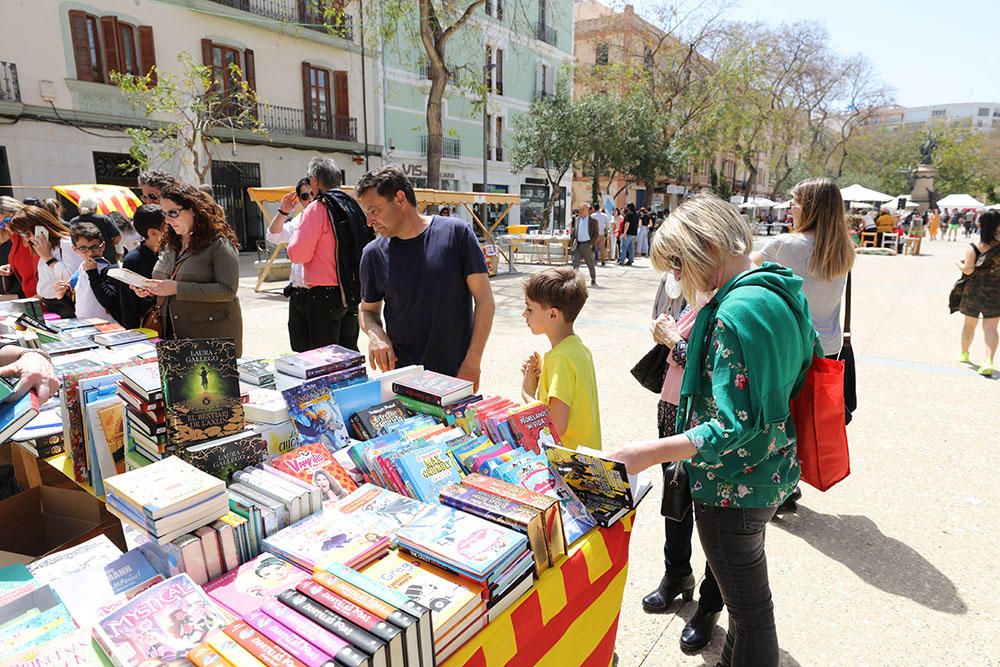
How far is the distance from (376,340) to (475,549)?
1770 millimetres

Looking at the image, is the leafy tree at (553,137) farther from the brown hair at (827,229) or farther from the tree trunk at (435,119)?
the brown hair at (827,229)

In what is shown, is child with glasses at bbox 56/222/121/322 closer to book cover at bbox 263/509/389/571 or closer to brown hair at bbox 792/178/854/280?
book cover at bbox 263/509/389/571

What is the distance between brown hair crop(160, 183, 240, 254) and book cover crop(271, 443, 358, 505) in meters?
2.16

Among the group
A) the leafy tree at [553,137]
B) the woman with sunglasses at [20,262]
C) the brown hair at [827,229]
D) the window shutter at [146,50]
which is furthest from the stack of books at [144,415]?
the leafy tree at [553,137]

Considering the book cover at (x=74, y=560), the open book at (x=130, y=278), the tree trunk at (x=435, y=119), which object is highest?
the tree trunk at (x=435, y=119)

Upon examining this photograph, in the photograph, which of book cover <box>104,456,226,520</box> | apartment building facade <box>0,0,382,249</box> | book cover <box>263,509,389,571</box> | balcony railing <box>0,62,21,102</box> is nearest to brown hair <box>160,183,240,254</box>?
book cover <box>104,456,226,520</box>

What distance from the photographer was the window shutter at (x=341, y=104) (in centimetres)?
2183

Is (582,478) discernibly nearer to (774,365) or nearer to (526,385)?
(774,365)

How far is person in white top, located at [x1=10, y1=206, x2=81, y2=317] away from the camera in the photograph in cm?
491

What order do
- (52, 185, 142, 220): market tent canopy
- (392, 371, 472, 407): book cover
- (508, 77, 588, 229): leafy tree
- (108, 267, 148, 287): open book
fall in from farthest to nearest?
(508, 77, 588, 229): leafy tree < (52, 185, 142, 220): market tent canopy < (108, 267, 148, 287): open book < (392, 371, 472, 407): book cover

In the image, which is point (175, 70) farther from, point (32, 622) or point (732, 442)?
point (732, 442)

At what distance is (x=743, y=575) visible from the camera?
183cm

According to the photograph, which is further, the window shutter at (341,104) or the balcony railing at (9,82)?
the window shutter at (341,104)

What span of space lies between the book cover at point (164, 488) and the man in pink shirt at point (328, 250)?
2.48 metres
